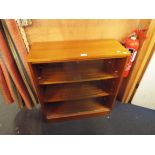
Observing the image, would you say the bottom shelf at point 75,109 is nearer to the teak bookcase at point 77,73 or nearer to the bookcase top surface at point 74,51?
the teak bookcase at point 77,73

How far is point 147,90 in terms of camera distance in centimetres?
161

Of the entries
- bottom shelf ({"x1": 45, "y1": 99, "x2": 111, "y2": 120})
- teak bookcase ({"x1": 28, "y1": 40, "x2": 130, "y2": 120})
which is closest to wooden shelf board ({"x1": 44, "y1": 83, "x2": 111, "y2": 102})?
teak bookcase ({"x1": 28, "y1": 40, "x2": 130, "y2": 120})

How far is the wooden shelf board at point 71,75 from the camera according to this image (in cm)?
125

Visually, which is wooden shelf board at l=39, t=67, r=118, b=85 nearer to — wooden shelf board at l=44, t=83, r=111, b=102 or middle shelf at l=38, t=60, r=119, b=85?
middle shelf at l=38, t=60, r=119, b=85

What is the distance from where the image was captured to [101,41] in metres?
1.29

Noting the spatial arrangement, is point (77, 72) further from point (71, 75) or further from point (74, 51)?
point (74, 51)

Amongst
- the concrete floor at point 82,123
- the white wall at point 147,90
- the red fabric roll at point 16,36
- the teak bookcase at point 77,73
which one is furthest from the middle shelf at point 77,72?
the concrete floor at point 82,123

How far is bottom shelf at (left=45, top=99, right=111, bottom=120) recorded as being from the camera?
1.56m

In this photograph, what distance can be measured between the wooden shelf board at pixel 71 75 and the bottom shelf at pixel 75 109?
0.45 m

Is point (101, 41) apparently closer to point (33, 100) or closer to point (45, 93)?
point (45, 93)

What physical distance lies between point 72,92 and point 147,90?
89 centimetres

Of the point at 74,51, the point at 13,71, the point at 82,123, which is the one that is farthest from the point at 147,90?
the point at 13,71
